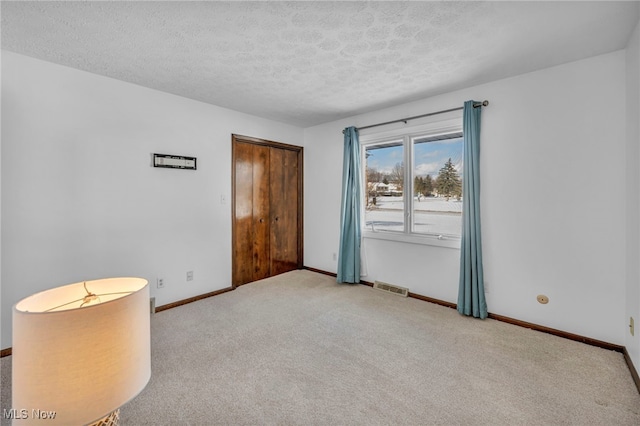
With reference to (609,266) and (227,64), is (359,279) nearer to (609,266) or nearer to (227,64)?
(609,266)

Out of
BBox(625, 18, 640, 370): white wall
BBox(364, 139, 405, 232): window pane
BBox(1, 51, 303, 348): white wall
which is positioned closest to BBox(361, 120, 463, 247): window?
BBox(364, 139, 405, 232): window pane

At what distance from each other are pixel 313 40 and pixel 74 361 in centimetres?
232

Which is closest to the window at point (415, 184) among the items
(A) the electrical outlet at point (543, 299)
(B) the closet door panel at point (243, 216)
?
(A) the electrical outlet at point (543, 299)

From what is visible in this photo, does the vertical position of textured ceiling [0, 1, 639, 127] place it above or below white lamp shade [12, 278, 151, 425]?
above

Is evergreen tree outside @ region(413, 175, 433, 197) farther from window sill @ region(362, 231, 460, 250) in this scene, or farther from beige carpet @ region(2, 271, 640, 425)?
beige carpet @ region(2, 271, 640, 425)

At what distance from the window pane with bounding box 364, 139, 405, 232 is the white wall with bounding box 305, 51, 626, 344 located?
0.71m

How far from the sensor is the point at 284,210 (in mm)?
4734

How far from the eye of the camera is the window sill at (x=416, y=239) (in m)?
3.34

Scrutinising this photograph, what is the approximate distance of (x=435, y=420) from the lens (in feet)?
5.43

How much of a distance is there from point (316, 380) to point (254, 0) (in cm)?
252

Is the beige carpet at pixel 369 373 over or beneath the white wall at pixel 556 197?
beneath

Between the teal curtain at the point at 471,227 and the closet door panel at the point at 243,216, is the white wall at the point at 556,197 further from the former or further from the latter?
the closet door panel at the point at 243,216

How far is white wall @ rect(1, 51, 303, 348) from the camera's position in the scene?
2385 mm

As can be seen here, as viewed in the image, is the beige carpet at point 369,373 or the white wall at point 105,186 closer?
the beige carpet at point 369,373
